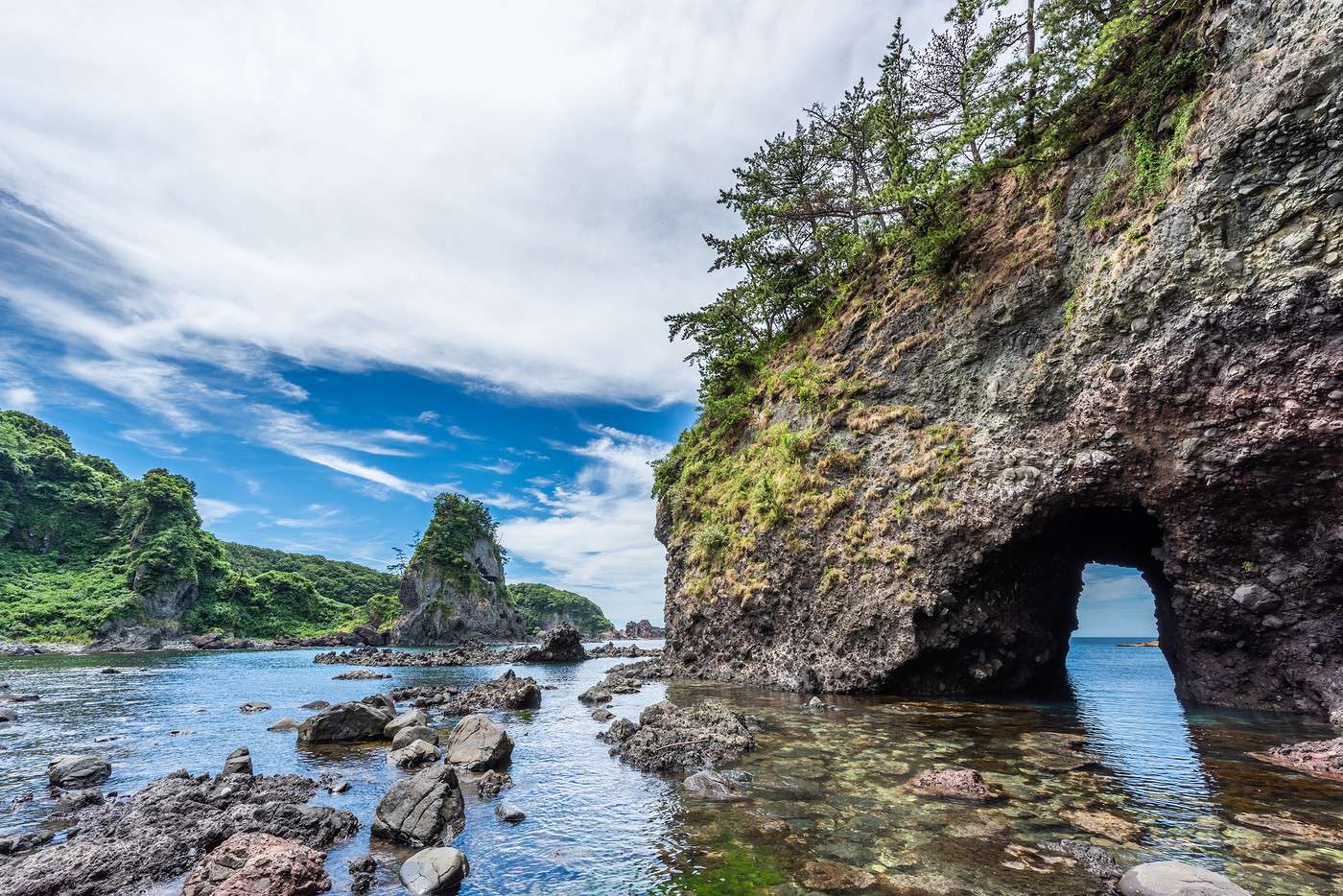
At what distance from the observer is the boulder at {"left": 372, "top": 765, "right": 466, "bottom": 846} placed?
27.3 feet

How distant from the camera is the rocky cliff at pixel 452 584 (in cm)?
9450

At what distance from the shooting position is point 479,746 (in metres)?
13.2

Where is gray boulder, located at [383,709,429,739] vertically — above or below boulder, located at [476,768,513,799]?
above

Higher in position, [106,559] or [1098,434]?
[106,559]

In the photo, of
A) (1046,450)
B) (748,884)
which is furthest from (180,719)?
(1046,450)

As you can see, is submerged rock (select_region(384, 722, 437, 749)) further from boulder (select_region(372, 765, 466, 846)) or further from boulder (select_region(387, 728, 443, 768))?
boulder (select_region(372, 765, 466, 846))

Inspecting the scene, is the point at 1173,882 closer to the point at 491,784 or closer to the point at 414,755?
the point at 491,784

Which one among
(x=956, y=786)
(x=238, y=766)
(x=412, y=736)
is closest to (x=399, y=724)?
(x=412, y=736)

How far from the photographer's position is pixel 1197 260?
46.3 feet

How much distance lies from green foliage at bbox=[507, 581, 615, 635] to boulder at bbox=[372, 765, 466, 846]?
505 feet

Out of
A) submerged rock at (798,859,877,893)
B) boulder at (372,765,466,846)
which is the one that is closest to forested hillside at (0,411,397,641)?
boulder at (372,765,466,846)

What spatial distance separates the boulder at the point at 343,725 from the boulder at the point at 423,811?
9055 mm

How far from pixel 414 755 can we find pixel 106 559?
3949 inches

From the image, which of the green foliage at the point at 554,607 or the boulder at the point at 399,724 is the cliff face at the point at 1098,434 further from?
the green foliage at the point at 554,607
